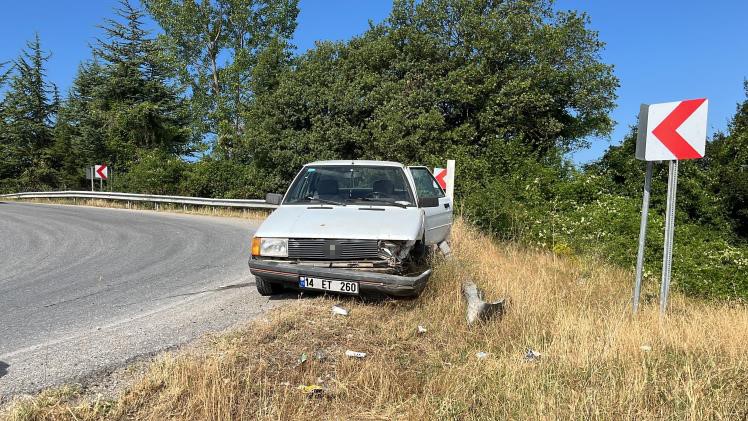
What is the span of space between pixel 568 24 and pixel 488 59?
5617 millimetres

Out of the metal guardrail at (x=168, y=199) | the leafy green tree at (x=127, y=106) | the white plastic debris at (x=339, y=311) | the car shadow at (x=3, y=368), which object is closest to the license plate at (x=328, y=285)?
the white plastic debris at (x=339, y=311)

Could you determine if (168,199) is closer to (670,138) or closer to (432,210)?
(432,210)

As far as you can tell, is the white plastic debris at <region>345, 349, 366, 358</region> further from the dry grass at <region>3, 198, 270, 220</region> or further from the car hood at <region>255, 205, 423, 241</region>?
the dry grass at <region>3, 198, 270, 220</region>

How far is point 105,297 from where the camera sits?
5.81 metres

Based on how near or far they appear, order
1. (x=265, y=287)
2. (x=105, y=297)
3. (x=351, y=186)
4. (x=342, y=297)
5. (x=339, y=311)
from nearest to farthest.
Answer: (x=339, y=311) < (x=342, y=297) < (x=265, y=287) < (x=105, y=297) < (x=351, y=186)

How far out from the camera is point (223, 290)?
20.5ft

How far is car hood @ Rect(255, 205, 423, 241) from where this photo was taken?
16.9 ft

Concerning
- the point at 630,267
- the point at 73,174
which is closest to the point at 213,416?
the point at 630,267

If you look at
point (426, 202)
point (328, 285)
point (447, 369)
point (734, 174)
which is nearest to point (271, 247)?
point (328, 285)

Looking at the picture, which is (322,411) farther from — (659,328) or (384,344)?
(659,328)

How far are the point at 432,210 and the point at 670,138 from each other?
316 cm

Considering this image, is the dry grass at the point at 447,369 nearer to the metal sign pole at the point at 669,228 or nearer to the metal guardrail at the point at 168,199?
the metal sign pole at the point at 669,228

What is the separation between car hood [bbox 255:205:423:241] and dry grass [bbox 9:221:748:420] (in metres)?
0.78

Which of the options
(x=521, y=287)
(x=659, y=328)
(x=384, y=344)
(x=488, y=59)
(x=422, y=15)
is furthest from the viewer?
(x=422, y=15)
